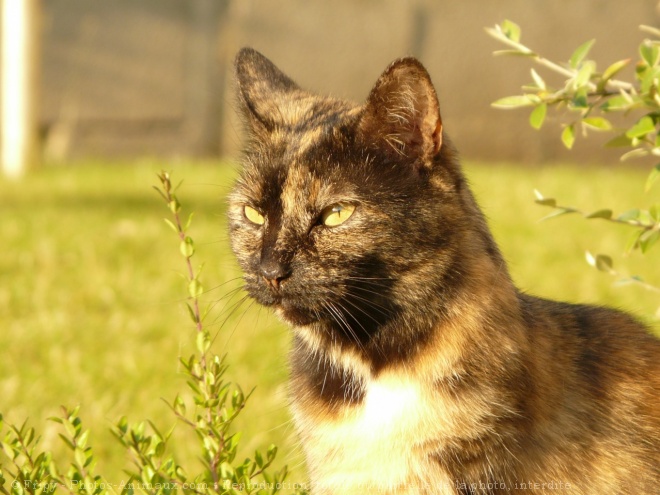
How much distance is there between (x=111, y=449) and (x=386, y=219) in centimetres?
190

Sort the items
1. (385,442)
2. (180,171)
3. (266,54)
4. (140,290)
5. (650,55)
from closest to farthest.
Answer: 1. (650,55)
2. (385,442)
3. (140,290)
4. (180,171)
5. (266,54)

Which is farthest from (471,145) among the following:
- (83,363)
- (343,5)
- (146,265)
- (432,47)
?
(83,363)

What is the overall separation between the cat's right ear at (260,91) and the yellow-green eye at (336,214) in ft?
1.48

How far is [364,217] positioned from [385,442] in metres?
0.57

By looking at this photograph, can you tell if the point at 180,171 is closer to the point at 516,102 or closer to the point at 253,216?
the point at 253,216

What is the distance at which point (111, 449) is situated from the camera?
12.1 feet

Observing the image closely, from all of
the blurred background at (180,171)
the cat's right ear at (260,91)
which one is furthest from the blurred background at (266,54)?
the cat's right ear at (260,91)

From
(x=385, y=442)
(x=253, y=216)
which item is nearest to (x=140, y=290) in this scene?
(x=253, y=216)

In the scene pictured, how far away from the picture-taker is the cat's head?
2309 millimetres

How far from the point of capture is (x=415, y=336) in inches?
91.8

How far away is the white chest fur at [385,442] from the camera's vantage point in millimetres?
2264

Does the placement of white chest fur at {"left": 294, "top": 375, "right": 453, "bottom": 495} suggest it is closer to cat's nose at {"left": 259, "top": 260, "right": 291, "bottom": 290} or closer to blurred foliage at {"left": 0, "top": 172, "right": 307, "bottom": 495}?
blurred foliage at {"left": 0, "top": 172, "right": 307, "bottom": 495}


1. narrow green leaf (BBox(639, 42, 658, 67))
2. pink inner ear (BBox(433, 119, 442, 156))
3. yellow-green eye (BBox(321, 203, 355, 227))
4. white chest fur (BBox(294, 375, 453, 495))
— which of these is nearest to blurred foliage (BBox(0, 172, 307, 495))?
white chest fur (BBox(294, 375, 453, 495))

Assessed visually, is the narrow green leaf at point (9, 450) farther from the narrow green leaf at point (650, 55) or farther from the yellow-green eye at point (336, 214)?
the narrow green leaf at point (650, 55)
